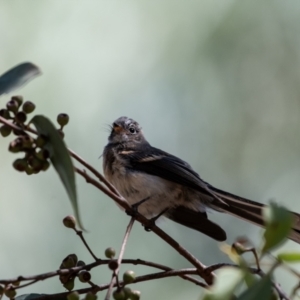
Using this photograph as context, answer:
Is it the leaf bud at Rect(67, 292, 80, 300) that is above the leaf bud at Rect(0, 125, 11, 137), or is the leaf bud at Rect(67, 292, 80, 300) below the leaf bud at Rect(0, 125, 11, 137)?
below

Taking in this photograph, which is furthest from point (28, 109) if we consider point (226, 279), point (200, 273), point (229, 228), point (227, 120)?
point (227, 120)

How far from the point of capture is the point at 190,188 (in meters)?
3.59

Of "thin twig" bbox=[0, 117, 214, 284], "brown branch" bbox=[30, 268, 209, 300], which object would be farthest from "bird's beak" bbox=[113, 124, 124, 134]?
"brown branch" bbox=[30, 268, 209, 300]

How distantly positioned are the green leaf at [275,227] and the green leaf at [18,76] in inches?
31.8

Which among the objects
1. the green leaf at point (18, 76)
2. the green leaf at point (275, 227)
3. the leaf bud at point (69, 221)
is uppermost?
the green leaf at point (18, 76)

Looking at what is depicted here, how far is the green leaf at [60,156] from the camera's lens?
1.57 meters

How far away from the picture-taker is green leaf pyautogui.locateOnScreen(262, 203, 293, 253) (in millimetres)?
1260

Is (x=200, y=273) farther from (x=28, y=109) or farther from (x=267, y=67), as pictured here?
(x=267, y=67)

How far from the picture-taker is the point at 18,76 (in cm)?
182

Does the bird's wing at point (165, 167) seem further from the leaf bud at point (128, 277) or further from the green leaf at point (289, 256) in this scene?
A: the green leaf at point (289, 256)

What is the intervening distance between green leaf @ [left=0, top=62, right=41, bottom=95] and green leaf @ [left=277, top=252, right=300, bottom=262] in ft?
2.77

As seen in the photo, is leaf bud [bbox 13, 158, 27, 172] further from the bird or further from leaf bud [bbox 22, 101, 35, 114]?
the bird

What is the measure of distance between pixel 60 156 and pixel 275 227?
620mm

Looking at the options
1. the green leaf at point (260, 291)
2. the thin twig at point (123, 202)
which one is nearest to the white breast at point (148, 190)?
the thin twig at point (123, 202)
